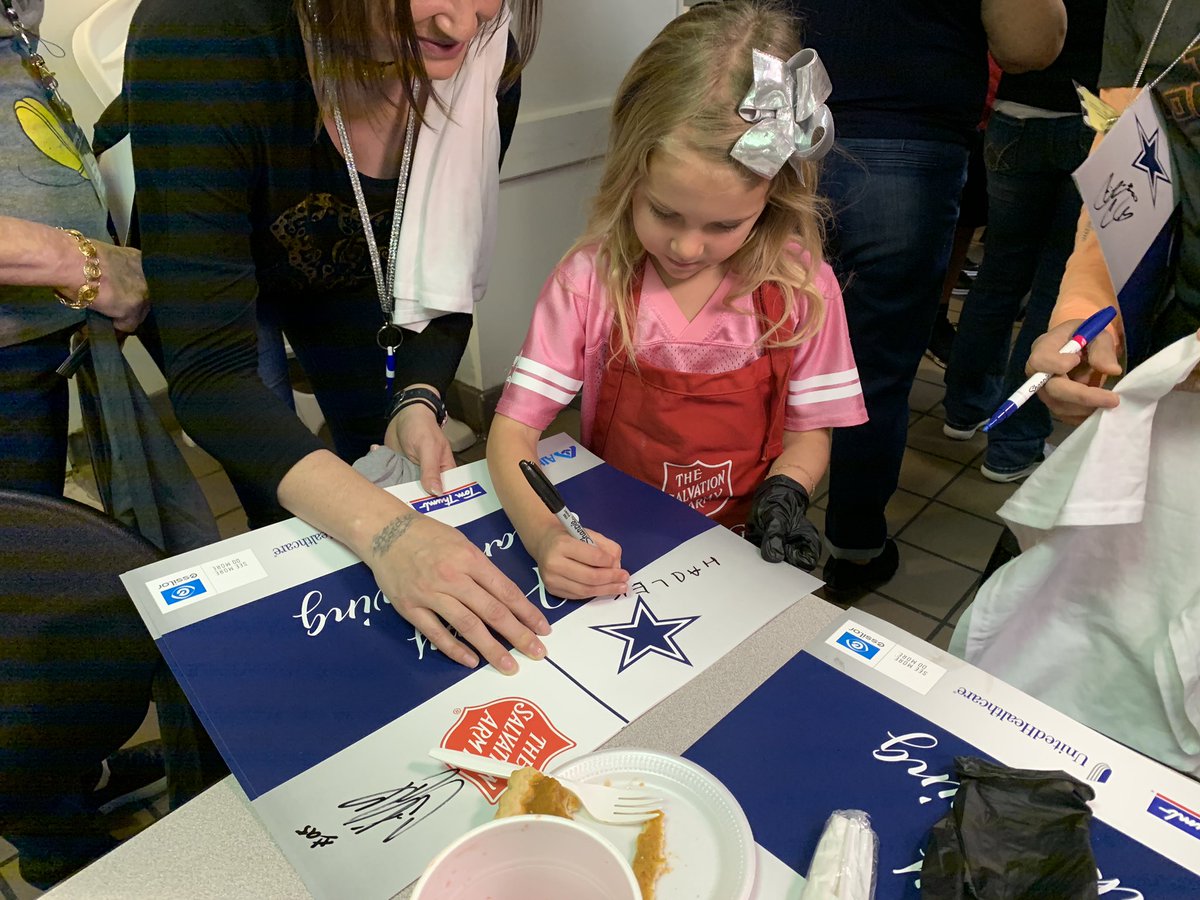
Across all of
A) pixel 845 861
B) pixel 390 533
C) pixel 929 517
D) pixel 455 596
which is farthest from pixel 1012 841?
pixel 929 517

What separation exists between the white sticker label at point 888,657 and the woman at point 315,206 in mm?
275

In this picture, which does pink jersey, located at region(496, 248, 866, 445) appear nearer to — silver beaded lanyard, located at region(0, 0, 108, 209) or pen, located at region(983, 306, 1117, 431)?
pen, located at region(983, 306, 1117, 431)

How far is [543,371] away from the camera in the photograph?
40.3 inches

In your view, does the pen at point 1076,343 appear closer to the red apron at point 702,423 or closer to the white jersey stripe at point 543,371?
the red apron at point 702,423

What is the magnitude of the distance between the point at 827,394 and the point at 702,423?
0.18 meters

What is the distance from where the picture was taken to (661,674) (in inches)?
25.6

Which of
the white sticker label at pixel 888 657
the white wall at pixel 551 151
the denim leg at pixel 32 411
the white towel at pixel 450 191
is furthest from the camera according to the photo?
the white wall at pixel 551 151

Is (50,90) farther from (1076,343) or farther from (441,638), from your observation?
(1076,343)

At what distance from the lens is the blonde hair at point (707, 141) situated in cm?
88

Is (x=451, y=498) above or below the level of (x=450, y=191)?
below

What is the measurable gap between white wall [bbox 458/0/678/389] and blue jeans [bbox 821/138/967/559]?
3.32 feet

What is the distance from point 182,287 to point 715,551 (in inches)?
26.7

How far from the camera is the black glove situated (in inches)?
31.6

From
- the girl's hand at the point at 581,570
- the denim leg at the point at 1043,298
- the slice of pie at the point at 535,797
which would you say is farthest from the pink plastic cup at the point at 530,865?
the denim leg at the point at 1043,298
